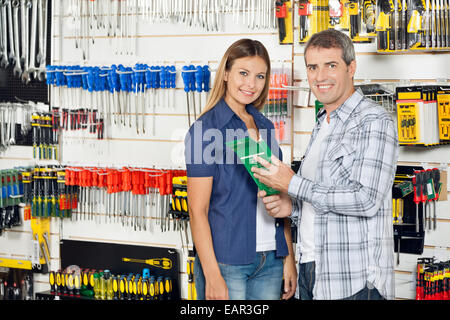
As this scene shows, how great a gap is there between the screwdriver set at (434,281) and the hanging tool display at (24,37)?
3205 millimetres

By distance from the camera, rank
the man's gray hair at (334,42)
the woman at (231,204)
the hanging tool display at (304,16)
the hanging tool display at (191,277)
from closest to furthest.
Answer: the man's gray hair at (334,42) → the woman at (231,204) → the hanging tool display at (304,16) → the hanging tool display at (191,277)

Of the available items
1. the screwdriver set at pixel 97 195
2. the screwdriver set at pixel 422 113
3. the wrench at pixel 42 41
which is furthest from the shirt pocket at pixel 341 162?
the wrench at pixel 42 41

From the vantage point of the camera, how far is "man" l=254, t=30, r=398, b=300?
209cm

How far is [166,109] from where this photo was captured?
4.36 m

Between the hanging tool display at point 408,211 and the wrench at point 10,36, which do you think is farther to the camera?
the wrench at point 10,36

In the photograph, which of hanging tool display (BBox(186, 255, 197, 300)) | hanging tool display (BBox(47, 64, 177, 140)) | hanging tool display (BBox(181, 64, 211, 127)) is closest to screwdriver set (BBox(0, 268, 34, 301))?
hanging tool display (BBox(47, 64, 177, 140))

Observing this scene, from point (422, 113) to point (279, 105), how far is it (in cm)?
94

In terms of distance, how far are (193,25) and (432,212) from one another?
2.11 m

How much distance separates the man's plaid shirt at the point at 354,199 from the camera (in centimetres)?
208

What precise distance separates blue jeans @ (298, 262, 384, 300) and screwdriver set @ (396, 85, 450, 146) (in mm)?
1540

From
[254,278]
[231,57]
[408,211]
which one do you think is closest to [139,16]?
[231,57]

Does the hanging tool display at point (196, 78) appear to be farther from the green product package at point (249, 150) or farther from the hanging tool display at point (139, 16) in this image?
the green product package at point (249, 150)

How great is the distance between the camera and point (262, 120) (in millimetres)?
2693
